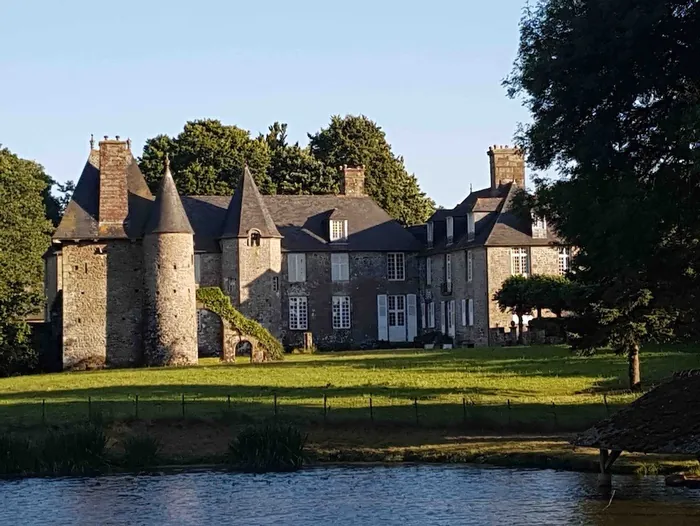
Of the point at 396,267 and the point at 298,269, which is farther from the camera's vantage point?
the point at 396,267

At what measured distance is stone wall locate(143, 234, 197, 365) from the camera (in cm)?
5550

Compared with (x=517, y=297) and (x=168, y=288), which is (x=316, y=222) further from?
(x=168, y=288)

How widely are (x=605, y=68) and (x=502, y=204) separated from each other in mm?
39616

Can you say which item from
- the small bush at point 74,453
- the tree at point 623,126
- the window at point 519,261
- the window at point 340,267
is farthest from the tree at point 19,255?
the tree at point 623,126

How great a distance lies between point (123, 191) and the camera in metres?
56.7

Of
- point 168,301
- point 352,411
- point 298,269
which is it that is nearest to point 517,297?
point 298,269

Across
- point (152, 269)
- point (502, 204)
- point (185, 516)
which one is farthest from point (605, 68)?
point (502, 204)

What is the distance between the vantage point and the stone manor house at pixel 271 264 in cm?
5616

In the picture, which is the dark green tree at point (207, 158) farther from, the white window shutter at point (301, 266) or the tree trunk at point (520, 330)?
the tree trunk at point (520, 330)

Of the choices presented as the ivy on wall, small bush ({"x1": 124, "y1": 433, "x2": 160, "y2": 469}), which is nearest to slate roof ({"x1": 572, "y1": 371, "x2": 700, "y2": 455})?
Result: small bush ({"x1": 124, "y1": 433, "x2": 160, "y2": 469})

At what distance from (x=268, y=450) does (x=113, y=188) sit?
109 feet

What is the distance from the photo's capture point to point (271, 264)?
212 ft

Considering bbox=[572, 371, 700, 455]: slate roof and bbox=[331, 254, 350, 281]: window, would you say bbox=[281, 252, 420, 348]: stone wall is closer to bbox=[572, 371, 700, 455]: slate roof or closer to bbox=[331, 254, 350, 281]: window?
bbox=[331, 254, 350, 281]: window

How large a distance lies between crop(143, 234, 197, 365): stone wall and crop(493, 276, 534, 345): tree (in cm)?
1542
